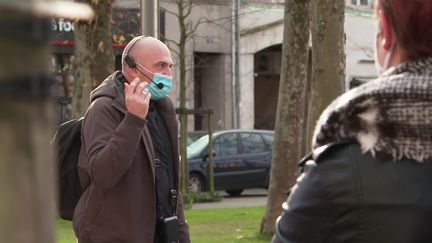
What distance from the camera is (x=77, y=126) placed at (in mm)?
4961

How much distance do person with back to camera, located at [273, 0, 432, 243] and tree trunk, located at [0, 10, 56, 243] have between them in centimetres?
107

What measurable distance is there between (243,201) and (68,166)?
15.3m

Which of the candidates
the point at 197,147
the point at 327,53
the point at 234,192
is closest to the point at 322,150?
the point at 327,53

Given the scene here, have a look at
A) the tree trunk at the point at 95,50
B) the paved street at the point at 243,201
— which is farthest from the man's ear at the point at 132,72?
the paved street at the point at 243,201

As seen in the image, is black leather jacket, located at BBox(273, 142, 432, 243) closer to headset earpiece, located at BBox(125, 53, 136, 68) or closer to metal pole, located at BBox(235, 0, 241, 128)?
headset earpiece, located at BBox(125, 53, 136, 68)

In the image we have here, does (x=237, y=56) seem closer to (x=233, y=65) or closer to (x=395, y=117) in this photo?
(x=233, y=65)

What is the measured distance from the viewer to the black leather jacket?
6.61 feet

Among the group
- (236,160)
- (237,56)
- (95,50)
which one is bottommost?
(236,160)

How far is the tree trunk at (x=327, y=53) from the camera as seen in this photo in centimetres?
1028

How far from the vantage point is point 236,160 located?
848 inches

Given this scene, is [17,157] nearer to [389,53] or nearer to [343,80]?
[389,53]

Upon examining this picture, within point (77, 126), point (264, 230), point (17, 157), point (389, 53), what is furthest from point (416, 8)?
point (264, 230)

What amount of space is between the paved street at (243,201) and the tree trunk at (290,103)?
5617 millimetres

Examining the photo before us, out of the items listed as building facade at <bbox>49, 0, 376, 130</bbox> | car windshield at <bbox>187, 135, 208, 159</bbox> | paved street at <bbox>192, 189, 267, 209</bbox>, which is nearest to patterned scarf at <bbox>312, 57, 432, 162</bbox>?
paved street at <bbox>192, 189, 267, 209</bbox>
